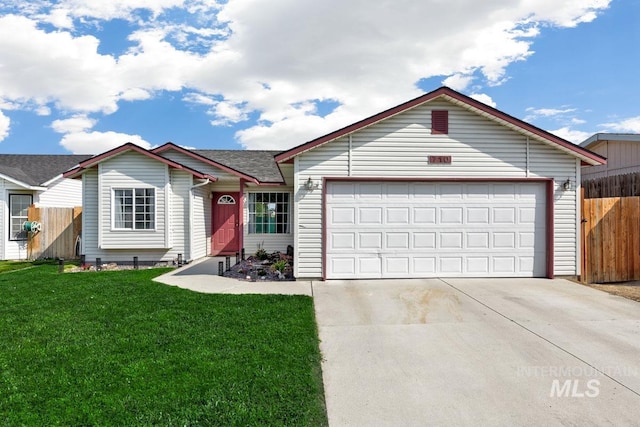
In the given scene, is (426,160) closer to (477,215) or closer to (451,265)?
(477,215)

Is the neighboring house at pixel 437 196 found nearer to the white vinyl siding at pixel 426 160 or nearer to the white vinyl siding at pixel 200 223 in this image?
the white vinyl siding at pixel 426 160

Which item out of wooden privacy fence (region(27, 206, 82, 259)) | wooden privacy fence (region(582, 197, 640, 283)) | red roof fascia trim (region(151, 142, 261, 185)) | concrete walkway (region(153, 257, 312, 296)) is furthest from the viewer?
wooden privacy fence (region(27, 206, 82, 259))

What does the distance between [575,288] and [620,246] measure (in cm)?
215

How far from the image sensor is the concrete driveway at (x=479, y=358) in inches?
129

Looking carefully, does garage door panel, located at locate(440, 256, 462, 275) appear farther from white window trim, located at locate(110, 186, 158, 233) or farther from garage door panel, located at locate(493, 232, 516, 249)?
white window trim, located at locate(110, 186, 158, 233)

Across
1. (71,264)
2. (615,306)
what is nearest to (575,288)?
(615,306)

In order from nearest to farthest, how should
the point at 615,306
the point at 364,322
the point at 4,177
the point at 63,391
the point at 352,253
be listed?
the point at 63,391 → the point at 364,322 → the point at 615,306 → the point at 352,253 → the point at 4,177

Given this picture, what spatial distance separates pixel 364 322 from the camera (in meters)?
5.72

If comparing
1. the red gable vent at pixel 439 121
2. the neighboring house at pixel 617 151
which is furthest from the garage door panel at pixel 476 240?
the neighboring house at pixel 617 151

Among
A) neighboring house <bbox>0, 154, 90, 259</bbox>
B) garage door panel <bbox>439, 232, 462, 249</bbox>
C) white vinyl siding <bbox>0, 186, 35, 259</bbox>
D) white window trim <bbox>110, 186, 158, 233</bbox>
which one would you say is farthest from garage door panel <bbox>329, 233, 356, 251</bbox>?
white vinyl siding <bbox>0, 186, 35, 259</bbox>

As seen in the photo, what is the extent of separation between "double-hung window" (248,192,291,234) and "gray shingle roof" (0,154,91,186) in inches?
339

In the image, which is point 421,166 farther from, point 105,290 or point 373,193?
point 105,290

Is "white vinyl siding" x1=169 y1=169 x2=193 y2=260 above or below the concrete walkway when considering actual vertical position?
above

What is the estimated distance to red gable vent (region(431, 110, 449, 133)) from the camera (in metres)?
8.81
